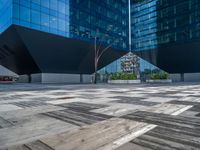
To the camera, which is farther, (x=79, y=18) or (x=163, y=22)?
(x=163, y=22)

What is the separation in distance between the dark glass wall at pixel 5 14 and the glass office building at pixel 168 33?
146 ft

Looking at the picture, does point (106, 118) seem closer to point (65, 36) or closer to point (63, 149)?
point (63, 149)

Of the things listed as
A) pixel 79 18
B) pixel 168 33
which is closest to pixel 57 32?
pixel 79 18

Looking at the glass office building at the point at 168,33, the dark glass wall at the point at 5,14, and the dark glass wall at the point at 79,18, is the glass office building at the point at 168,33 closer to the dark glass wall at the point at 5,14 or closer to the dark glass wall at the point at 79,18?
the dark glass wall at the point at 79,18

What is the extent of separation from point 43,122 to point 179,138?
3.35 metres

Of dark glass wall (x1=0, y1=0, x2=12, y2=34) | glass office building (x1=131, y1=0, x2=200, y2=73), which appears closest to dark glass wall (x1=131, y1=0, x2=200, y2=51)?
glass office building (x1=131, y1=0, x2=200, y2=73)

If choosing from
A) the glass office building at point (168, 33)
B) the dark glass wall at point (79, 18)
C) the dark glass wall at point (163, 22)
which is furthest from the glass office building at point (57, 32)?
the glass office building at point (168, 33)

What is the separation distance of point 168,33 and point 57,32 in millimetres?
36317

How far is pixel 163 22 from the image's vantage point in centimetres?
5825

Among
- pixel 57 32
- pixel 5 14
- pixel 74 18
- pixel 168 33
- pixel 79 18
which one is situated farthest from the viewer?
pixel 168 33

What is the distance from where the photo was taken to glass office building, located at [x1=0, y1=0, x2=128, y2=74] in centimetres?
3478

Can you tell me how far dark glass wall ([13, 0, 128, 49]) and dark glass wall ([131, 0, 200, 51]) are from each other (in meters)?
5.08

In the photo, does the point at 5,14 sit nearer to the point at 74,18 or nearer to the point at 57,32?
the point at 57,32

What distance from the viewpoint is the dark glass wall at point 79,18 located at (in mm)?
35344
